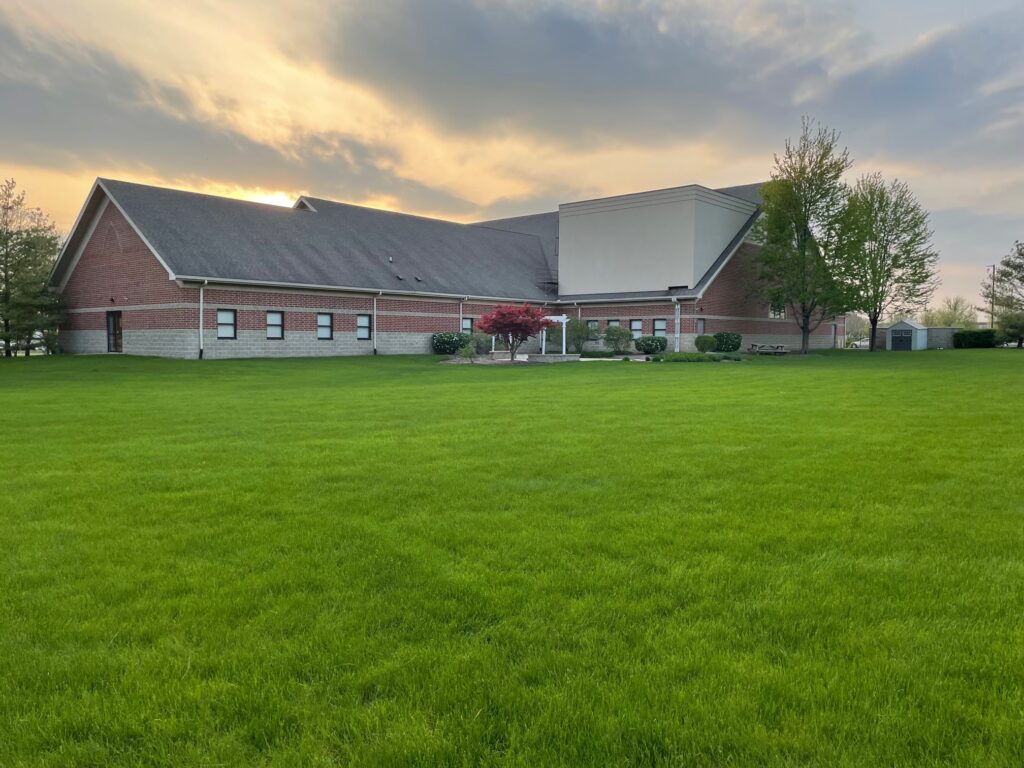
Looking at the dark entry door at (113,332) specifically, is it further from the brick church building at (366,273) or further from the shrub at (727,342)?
the shrub at (727,342)

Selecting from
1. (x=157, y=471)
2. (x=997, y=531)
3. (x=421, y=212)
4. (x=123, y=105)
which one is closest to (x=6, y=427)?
(x=157, y=471)

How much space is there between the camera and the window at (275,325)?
1147 inches

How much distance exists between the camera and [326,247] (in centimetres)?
3316

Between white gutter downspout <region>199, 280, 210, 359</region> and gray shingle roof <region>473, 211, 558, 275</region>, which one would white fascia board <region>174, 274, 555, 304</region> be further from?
gray shingle roof <region>473, 211, 558, 275</region>

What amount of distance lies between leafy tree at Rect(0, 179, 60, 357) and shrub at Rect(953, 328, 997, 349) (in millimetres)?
55353

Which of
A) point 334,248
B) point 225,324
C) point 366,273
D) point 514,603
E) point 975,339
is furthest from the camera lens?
point 975,339

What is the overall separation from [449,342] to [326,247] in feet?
24.6

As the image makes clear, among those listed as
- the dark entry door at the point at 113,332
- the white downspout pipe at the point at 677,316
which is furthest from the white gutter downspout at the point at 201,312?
the white downspout pipe at the point at 677,316

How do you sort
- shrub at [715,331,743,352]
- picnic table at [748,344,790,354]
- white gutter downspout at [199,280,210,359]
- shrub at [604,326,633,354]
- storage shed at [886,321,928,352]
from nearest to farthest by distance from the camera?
white gutter downspout at [199,280,210,359] < shrub at [604,326,633,354] < shrub at [715,331,743,352] < picnic table at [748,344,790,354] < storage shed at [886,321,928,352]

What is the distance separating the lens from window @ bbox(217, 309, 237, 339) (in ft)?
90.7

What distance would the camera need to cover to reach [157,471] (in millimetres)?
6949

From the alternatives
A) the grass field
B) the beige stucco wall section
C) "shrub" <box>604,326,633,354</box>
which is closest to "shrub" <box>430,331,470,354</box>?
"shrub" <box>604,326,633,354</box>

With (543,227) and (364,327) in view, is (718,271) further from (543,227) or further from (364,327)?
(364,327)

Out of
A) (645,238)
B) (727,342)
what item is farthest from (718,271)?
(645,238)
